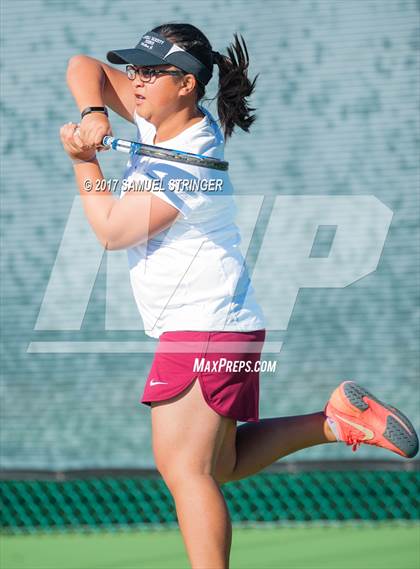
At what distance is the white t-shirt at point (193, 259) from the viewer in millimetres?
2742

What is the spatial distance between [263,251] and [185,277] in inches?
65.3

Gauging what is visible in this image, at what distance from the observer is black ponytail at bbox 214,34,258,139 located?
3023 millimetres

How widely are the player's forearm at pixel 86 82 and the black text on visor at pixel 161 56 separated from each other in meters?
0.13

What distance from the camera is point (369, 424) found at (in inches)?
120

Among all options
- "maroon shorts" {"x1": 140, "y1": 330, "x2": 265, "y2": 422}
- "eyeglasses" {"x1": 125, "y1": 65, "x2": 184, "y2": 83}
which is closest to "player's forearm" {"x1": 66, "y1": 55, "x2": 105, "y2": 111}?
"eyeglasses" {"x1": 125, "y1": 65, "x2": 184, "y2": 83}

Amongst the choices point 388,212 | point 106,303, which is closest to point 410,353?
point 388,212

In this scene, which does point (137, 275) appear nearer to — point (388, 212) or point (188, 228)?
point (188, 228)

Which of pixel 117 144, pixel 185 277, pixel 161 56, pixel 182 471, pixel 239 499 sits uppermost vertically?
pixel 161 56

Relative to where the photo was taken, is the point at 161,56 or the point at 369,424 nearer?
the point at 161,56

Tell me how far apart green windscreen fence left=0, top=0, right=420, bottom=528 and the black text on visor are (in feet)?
5.16

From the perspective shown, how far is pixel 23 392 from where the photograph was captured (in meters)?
4.49

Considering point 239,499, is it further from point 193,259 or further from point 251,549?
point 193,259

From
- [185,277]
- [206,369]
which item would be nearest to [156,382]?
[206,369]

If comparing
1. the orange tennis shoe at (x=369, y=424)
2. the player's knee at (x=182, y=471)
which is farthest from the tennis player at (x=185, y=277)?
the orange tennis shoe at (x=369, y=424)
